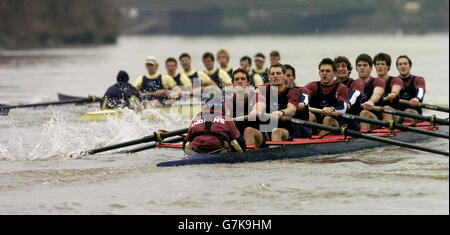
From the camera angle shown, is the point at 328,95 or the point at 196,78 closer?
the point at 328,95

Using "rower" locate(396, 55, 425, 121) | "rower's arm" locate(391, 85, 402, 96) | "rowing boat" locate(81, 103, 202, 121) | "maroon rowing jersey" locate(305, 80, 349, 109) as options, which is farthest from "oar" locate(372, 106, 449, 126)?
"rowing boat" locate(81, 103, 202, 121)

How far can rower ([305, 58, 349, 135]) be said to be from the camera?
12.6 metres

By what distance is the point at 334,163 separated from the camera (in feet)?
38.9

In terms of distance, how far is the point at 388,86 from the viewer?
14.6 m

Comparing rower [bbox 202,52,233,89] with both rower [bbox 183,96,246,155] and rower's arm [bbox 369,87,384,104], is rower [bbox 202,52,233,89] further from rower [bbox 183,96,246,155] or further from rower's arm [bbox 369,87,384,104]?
rower [bbox 183,96,246,155]

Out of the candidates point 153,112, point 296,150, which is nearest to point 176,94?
point 153,112

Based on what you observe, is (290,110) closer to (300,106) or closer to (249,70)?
(300,106)

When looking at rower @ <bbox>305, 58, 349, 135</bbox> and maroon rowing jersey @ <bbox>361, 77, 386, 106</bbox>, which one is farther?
maroon rowing jersey @ <bbox>361, 77, 386, 106</bbox>

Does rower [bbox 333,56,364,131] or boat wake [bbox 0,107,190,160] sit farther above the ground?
rower [bbox 333,56,364,131]

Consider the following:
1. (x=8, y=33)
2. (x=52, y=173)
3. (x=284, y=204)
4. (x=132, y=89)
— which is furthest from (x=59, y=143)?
(x=8, y=33)

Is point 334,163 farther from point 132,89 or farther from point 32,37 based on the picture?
point 32,37

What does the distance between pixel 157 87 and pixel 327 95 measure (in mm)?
6238

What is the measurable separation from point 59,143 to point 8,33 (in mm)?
56072

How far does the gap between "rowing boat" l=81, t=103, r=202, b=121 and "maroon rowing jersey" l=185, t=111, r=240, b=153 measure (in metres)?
5.66
